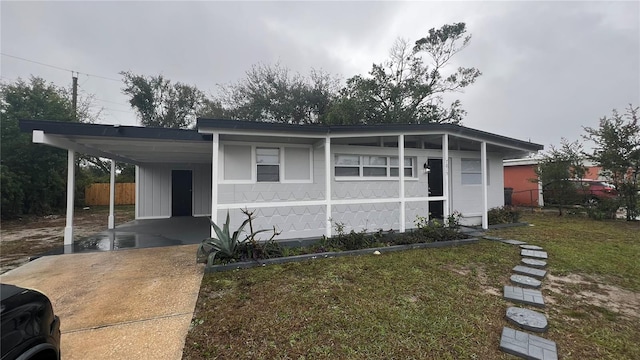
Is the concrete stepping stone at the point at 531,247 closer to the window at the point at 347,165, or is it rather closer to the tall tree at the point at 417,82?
the window at the point at 347,165

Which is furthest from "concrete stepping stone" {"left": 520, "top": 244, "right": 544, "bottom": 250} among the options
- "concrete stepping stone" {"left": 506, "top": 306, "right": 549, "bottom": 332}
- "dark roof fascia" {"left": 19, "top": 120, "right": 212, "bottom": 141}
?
"dark roof fascia" {"left": 19, "top": 120, "right": 212, "bottom": 141}

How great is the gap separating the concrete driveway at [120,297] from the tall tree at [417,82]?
11.5 m

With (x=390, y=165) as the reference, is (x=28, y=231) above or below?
below

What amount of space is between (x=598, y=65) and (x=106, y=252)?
1762 centimetres

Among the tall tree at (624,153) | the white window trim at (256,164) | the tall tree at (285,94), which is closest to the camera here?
the white window trim at (256,164)

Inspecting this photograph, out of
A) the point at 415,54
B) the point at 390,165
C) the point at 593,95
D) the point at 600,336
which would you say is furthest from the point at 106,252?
the point at 593,95

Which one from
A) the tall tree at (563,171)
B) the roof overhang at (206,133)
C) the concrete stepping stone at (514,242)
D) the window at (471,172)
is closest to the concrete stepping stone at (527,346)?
the concrete stepping stone at (514,242)

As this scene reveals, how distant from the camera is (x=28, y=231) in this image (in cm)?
866

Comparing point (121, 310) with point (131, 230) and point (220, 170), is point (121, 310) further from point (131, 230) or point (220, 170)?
point (131, 230)

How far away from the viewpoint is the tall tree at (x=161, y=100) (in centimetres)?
1895

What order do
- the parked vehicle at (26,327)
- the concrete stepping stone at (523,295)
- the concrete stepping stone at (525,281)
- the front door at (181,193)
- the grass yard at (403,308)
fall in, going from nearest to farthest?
1. the parked vehicle at (26,327)
2. the grass yard at (403,308)
3. the concrete stepping stone at (523,295)
4. the concrete stepping stone at (525,281)
5. the front door at (181,193)

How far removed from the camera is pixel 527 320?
2.79m

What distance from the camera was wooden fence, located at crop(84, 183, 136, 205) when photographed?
1620 cm

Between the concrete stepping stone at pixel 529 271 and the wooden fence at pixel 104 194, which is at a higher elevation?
the wooden fence at pixel 104 194
